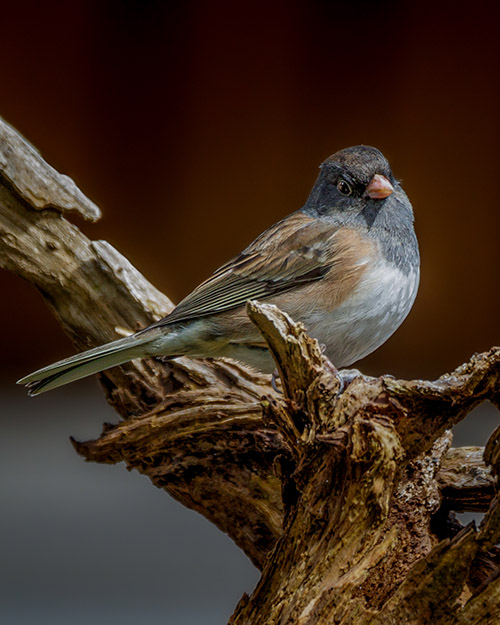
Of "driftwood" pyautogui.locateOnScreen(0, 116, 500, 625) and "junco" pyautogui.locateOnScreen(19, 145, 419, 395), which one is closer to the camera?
"driftwood" pyautogui.locateOnScreen(0, 116, 500, 625)

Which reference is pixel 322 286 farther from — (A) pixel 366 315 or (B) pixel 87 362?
(B) pixel 87 362

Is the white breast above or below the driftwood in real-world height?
above

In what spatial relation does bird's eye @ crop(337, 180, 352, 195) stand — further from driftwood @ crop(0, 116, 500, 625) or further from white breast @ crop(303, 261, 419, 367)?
driftwood @ crop(0, 116, 500, 625)

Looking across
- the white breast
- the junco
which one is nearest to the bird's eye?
the junco

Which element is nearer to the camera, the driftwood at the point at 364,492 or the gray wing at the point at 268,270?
the driftwood at the point at 364,492

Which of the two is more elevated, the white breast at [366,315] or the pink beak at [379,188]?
the pink beak at [379,188]

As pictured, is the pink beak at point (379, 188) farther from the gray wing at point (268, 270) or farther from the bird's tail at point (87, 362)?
the bird's tail at point (87, 362)

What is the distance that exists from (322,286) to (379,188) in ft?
0.88

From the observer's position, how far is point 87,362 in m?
1.89

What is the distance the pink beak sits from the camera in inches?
78.0

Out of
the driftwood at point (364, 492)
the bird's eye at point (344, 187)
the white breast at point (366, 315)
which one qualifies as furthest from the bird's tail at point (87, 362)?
the bird's eye at point (344, 187)

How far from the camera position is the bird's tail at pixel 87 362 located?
1.87 metres

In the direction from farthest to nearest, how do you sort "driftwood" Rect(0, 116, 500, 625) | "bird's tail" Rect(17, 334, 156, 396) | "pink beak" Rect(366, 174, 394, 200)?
"pink beak" Rect(366, 174, 394, 200)
"bird's tail" Rect(17, 334, 156, 396)
"driftwood" Rect(0, 116, 500, 625)

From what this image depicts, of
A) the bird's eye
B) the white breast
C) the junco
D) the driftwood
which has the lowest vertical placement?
the driftwood
